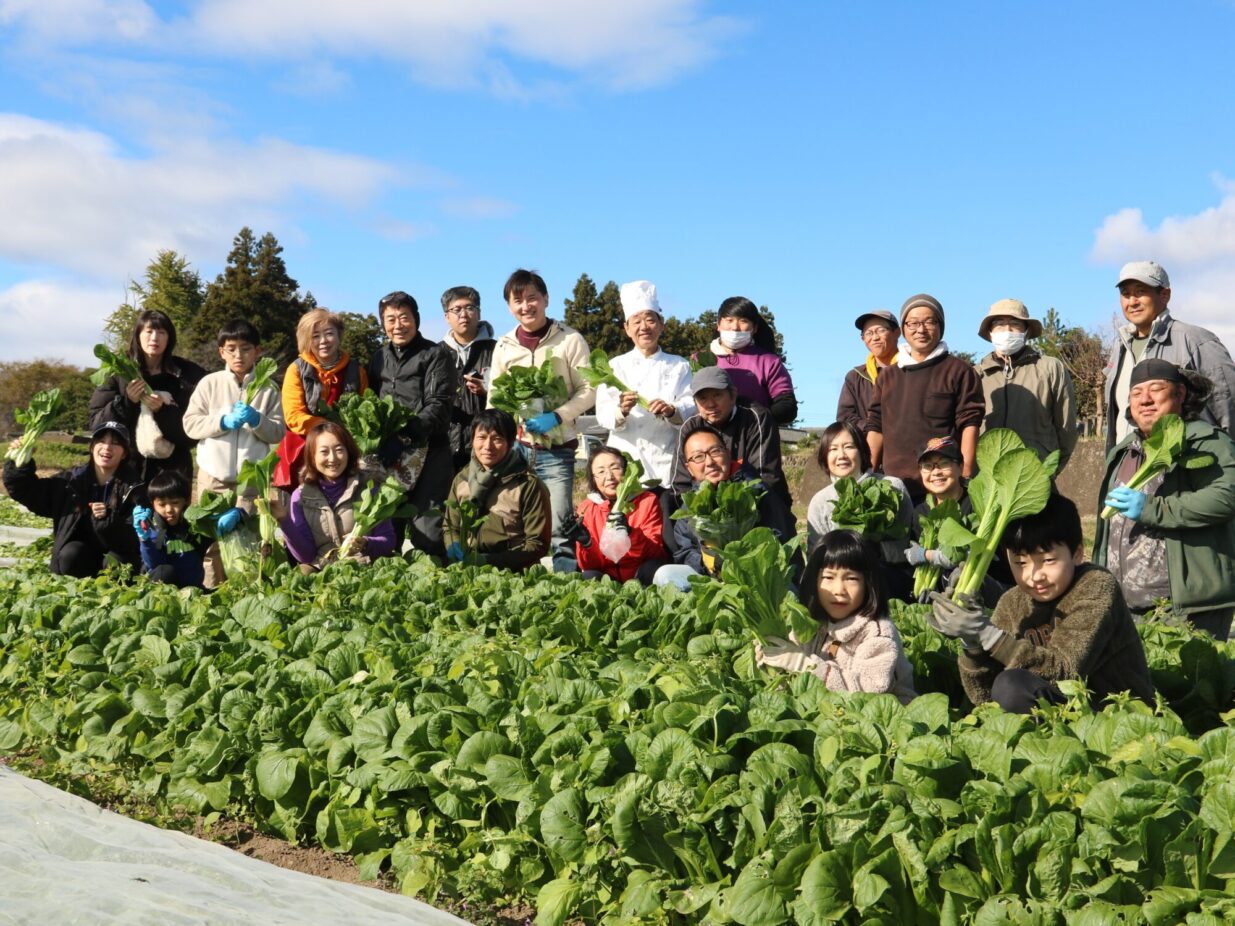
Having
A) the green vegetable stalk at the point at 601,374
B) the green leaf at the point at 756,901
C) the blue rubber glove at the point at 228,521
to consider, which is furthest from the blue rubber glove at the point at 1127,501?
the blue rubber glove at the point at 228,521

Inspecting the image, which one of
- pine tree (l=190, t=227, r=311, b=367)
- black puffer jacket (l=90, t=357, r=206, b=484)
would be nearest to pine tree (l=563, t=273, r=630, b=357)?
pine tree (l=190, t=227, r=311, b=367)

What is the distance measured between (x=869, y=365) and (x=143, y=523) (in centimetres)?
427

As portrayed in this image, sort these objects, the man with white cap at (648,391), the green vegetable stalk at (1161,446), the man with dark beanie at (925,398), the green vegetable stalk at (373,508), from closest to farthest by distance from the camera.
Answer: the green vegetable stalk at (1161,446), the green vegetable stalk at (373,508), the man with dark beanie at (925,398), the man with white cap at (648,391)

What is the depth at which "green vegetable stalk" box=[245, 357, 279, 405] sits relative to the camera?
7.05m

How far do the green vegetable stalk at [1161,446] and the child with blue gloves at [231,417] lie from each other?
487 cm

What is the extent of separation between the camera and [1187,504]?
4.85 metres

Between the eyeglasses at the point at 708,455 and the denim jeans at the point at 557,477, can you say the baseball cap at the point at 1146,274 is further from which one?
the denim jeans at the point at 557,477

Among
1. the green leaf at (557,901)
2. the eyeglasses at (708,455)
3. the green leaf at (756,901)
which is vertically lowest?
the green leaf at (557,901)

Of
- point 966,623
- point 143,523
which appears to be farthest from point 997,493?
point 143,523

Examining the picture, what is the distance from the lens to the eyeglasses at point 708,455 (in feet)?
19.0

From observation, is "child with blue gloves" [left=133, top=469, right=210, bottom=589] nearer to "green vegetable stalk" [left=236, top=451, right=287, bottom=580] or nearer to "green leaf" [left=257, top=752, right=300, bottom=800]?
"green vegetable stalk" [left=236, top=451, right=287, bottom=580]

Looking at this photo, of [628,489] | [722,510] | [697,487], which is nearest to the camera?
[722,510]

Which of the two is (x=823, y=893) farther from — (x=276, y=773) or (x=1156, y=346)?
(x=1156, y=346)

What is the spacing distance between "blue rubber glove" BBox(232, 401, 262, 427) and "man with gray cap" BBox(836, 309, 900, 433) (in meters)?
3.45
